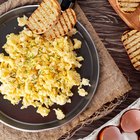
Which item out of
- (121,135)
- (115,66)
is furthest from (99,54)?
(121,135)

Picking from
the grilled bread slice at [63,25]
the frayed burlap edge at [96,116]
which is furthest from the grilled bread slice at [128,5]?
the frayed burlap edge at [96,116]

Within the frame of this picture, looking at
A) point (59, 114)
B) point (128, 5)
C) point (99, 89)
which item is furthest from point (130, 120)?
point (128, 5)

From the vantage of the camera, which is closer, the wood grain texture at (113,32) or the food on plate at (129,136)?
the food on plate at (129,136)

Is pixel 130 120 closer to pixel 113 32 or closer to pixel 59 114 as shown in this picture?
pixel 59 114

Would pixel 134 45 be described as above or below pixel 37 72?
below

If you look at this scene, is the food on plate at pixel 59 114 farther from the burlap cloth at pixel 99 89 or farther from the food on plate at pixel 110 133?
the food on plate at pixel 110 133

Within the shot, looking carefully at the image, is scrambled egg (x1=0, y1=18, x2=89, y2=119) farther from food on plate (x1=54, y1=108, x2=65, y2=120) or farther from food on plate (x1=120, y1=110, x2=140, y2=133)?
food on plate (x1=120, y1=110, x2=140, y2=133)

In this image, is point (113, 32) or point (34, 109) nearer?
point (34, 109)
